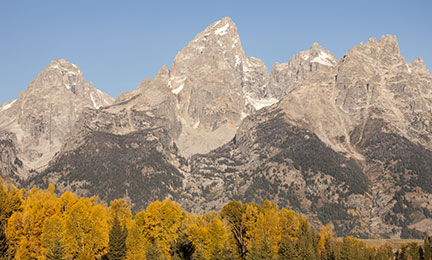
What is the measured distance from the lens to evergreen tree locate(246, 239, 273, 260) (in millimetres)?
129375

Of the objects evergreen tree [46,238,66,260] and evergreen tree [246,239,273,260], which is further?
evergreen tree [246,239,273,260]

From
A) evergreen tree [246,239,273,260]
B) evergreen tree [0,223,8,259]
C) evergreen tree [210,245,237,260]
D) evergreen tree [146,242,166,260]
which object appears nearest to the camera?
evergreen tree [0,223,8,259]

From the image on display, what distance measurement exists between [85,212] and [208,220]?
218 feet

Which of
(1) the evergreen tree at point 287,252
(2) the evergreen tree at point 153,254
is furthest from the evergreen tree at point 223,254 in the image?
(1) the evergreen tree at point 287,252

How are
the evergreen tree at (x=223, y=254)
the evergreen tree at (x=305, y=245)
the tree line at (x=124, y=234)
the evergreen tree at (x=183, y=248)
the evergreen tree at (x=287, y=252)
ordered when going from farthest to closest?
the evergreen tree at (x=305, y=245)
the evergreen tree at (x=183, y=248)
the evergreen tree at (x=287, y=252)
the evergreen tree at (x=223, y=254)
the tree line at (x=124, y=234)

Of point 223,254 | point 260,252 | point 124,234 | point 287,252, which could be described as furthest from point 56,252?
point 287,252

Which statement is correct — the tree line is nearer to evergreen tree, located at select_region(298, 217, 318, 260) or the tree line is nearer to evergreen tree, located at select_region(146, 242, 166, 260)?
evergreen tree, located at select_region(146, 242, 166, 260)

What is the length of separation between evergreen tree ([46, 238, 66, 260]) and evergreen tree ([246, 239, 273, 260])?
147 ft

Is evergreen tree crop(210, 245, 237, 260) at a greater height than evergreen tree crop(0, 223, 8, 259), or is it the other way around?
evergreen tree crop(0, 223, 8, 259)

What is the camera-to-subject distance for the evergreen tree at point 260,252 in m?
129

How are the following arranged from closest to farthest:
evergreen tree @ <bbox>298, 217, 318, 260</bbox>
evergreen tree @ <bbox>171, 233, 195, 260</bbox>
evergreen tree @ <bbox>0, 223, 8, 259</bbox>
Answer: evergreen tree @ <bbox>0, 223, 8, 259</bbox> < evergreen tree @ <bbox>171, 233, 195, 260</bbox> < evergreen tree @ <bbox>298, 217, 318, 260</bbox>

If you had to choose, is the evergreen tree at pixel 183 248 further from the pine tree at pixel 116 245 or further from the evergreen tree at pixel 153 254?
the pine tree at pixel 116 245

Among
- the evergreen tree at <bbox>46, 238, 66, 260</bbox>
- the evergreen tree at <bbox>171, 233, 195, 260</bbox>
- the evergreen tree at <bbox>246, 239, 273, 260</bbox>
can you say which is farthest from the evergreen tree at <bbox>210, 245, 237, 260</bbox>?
the evergreen tree at <bbox>46, 238, 66, 260</bbox>

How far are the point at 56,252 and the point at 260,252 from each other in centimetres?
4920
